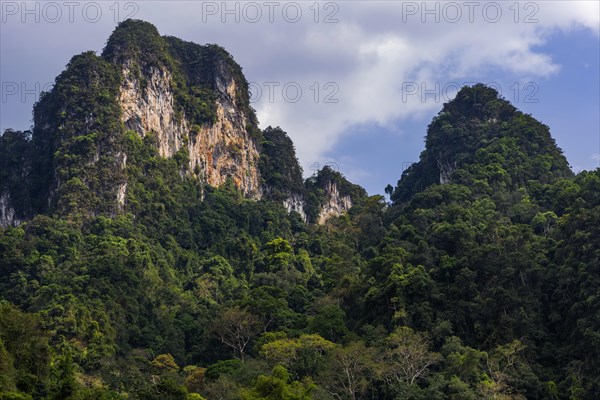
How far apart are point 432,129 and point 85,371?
4412 cm

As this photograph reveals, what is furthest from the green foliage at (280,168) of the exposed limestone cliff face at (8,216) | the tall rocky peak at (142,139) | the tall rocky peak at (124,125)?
the exposed limestone cliff face at (8,216)

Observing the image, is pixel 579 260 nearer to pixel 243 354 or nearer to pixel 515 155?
pixel 243 354

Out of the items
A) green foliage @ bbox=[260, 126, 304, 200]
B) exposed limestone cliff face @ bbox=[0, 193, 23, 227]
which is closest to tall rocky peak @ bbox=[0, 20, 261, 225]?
exposed limestone cliff face @ bbox=[0, 193, 23, 227]

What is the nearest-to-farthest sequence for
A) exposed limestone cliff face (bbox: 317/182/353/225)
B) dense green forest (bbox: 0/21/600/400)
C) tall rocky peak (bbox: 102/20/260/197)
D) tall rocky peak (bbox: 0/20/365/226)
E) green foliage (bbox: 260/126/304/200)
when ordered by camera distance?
dense green forest (bbox: 0/21/600/400), tall rocky peak (bbox: 0/20/365/226), tall rocky peak (bbox: 102/20/260/197), green foliage (bbox: 260/126/304/200), exposed limestone cliff face (bbox: 317/182/353/225)

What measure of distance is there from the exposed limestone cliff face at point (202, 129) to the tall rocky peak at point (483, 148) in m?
13.9

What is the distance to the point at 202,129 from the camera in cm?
8319

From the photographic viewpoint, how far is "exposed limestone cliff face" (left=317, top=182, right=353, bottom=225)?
9119 centimetres

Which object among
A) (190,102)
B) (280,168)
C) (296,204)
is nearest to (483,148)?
(296,204)

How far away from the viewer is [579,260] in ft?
151

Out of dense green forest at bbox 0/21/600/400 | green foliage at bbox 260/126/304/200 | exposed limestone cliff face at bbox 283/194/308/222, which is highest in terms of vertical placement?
green foliage at bbox 260/126/304/200

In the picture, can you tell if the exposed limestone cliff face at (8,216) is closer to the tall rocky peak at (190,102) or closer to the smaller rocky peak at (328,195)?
the tall rocky peak at (190,102)

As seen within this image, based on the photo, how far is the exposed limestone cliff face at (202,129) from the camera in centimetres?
7819

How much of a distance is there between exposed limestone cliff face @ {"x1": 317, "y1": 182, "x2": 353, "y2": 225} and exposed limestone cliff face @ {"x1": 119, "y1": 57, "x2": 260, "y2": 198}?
24.2 ft

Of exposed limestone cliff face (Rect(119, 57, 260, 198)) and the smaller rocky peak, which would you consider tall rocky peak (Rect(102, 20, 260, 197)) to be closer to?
exposed limestone cliff face (Rect(119, 57, 260, 198))
